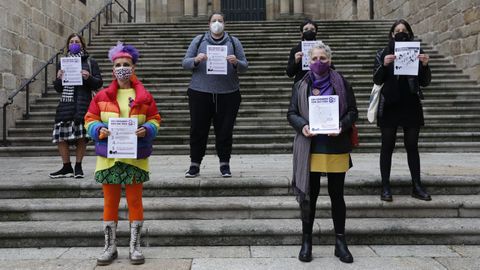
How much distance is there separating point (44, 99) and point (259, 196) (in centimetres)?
679

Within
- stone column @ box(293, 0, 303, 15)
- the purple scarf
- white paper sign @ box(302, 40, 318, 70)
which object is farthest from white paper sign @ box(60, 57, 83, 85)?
stone column @ box(293, 0, 303, 15)

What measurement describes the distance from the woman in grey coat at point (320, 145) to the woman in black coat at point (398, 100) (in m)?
1.00

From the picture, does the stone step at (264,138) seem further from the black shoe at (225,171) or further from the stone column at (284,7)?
the stone column at (284,7)

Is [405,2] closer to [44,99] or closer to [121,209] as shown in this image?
[44,99]

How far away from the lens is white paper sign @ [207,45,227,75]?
5207 mm

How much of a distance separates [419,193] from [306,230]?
166 cm

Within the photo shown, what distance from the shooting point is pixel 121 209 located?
4812 mm

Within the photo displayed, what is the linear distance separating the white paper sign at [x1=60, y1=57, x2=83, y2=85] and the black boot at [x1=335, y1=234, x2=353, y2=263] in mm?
3421

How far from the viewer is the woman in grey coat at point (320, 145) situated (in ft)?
12.4

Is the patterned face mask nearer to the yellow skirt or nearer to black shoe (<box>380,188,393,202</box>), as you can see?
the yellow skirt

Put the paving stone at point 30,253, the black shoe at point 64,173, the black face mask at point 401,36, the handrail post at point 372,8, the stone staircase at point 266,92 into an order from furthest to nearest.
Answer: the handrail post at point 372,8
the stone staircase at point 266,92
the black shoe at point 64,173
the black face mask at point 401,36
the paving stone at point 30,253

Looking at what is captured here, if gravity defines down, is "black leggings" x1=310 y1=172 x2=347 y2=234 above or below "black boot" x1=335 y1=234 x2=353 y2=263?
above

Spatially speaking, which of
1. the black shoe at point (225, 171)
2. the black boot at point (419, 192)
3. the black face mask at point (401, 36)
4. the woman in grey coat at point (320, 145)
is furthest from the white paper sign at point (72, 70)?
the black boot at point (419, 192)

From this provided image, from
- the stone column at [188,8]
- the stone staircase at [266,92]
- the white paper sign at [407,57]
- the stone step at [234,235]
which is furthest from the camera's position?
the stone column at [188,8]
